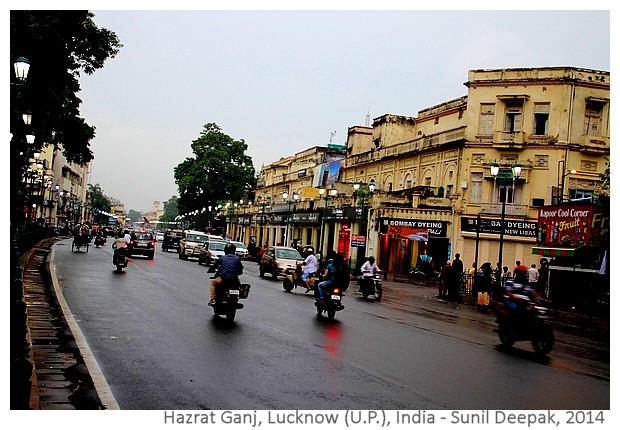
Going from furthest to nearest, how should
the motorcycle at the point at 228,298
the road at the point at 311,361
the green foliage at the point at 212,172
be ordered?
the green foliage at the point at 212,172 → the motorcycle at the point at 228,298 → the road at the point at 311,361

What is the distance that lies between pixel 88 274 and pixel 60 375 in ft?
57.6

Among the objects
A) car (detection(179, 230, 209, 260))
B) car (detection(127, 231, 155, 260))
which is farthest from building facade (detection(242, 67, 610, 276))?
car (detection(127, 231, 155, 260))

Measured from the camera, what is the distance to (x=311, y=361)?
1020cm

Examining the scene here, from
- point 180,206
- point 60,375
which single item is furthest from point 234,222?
point 60,375

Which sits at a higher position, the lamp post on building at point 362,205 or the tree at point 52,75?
the tree at point 52,75

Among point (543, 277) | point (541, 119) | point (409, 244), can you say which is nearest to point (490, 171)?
point (541, 119)

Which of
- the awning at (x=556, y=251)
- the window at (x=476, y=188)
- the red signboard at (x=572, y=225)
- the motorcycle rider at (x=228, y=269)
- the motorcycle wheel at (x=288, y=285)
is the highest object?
the window at (x=476, y=188)

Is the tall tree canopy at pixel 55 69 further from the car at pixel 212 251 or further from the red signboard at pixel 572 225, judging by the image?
the red signboard at pixel 572 225

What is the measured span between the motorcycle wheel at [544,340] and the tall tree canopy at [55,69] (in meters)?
15.5

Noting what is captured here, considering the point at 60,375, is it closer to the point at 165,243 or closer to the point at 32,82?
the point at 32,82

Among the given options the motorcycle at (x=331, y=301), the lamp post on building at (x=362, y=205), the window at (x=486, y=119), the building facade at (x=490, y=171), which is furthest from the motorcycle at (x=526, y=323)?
the window at (x=486, y=119)

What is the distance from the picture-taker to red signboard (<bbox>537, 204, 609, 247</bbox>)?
86.5ft

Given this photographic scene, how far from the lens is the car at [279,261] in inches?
1246

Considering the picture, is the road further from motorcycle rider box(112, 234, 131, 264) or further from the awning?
the awning
